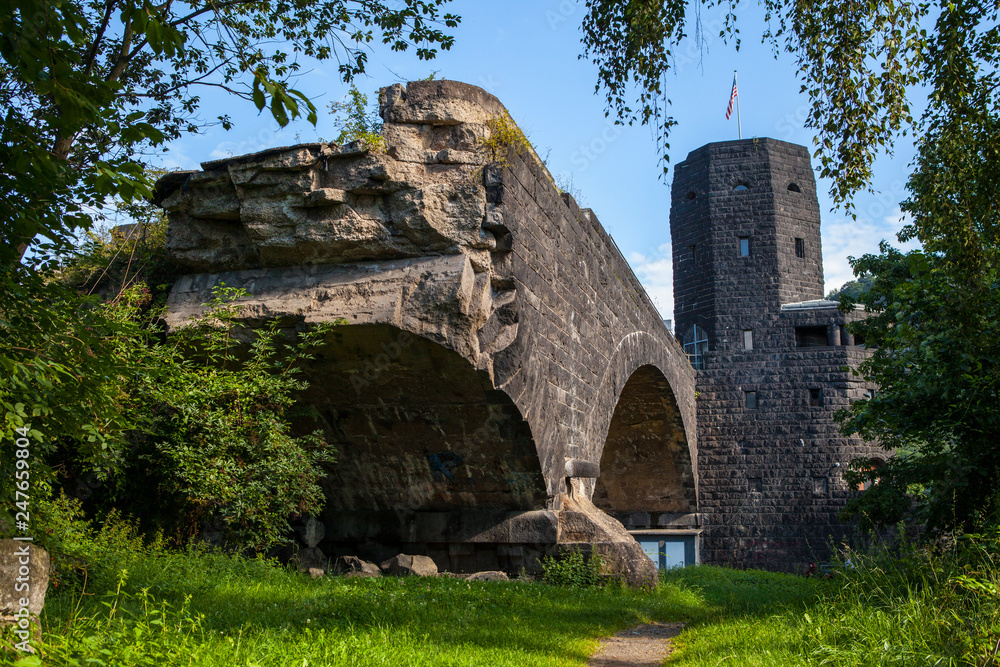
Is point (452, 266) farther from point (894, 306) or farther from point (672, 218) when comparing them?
point (672, 218)

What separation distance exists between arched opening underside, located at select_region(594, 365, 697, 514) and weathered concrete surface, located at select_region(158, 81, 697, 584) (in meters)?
9.17

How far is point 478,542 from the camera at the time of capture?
25.4 ft

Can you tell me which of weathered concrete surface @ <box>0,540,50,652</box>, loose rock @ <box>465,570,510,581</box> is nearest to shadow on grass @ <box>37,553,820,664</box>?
loose rock @ <box>465,570,510,581</box>

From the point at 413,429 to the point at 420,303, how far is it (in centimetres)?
151

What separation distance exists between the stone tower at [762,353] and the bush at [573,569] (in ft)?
43.8

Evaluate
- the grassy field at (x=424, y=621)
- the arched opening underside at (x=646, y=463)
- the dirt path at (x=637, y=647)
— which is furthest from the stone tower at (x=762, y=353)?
the dirt path at (x=637, y=647)

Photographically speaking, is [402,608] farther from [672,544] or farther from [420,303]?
[672,544]

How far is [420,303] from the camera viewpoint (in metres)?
6.56

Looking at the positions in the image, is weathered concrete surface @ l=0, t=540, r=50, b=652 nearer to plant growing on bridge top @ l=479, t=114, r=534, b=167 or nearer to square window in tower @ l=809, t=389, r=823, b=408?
plant growing on bridge top @ l=479, t=114, r=534, b=167

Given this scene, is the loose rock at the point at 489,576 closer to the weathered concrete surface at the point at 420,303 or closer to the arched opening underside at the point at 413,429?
the weathered concrete surface at the point at 420,303

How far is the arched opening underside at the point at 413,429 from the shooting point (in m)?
6.80

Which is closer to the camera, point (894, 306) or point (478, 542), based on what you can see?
point (478, 542)

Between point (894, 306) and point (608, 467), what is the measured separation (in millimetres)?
11126

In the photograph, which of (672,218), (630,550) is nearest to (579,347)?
(630,550)
